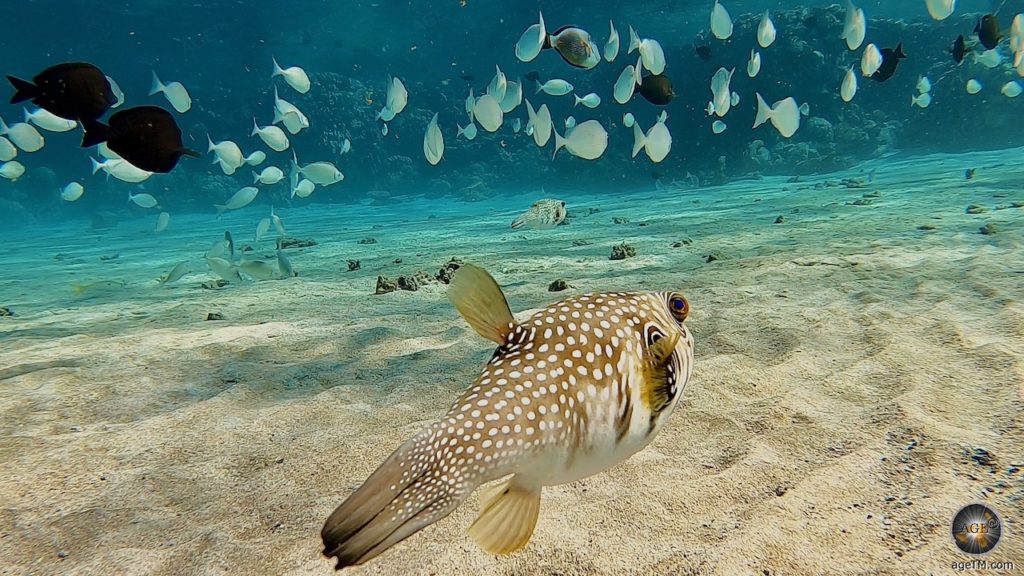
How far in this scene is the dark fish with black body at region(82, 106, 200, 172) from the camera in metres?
3.55

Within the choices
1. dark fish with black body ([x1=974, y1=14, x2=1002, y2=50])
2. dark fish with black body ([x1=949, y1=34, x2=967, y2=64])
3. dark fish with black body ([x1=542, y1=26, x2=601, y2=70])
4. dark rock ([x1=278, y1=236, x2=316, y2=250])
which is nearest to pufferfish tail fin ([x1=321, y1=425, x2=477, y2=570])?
dark fish with black body ([x1=542, y1=26, x2=601, y2=70])

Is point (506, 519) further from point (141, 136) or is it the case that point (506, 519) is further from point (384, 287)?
point (384, 287)

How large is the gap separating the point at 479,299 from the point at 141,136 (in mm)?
3345

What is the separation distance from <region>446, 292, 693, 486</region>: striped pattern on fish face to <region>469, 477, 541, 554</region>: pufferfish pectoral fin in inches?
3.2

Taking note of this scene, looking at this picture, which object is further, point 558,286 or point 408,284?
point 408,284

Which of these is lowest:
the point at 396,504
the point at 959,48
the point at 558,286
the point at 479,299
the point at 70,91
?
the point at 558,286

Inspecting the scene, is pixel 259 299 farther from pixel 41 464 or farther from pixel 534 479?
pixel 534 479

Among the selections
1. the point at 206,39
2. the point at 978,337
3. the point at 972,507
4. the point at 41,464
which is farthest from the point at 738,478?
the point at 206,39

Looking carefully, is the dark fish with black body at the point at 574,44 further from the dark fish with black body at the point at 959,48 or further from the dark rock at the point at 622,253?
the dark fish with black body at the point at 959,48

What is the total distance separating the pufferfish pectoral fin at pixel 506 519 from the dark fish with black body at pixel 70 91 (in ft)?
13.0

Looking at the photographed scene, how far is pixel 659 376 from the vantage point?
173 cm

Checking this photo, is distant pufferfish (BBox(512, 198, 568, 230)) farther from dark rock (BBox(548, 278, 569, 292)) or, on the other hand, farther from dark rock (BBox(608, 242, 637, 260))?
dark rock (BBox(548, 278, 569, 292))

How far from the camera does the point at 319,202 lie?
1476 inches

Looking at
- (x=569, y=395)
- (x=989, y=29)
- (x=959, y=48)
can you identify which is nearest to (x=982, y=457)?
(x=569, y=395)
